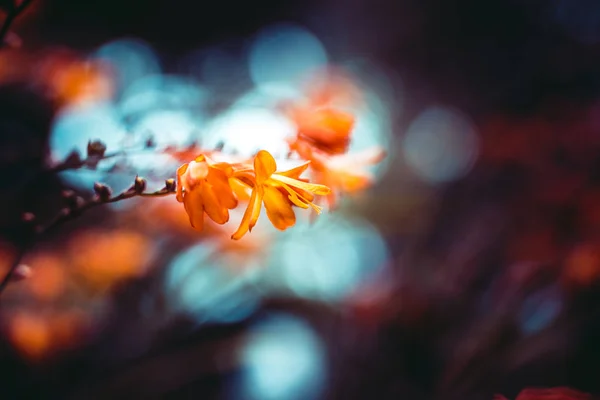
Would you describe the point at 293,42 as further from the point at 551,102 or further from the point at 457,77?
the point at 551,102

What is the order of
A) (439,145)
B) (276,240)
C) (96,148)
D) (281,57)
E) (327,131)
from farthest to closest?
1. (439,145)
2. (281,57)
3. (276,240)
4. (327,131)
5. (96,148)

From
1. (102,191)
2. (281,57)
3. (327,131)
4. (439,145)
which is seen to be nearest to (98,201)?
(102,191)

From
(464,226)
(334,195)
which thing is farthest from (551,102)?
(334,195)

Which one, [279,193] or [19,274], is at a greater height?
[279,193]

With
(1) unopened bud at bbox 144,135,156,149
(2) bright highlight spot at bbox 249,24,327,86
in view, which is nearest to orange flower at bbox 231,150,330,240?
(1) unopened bud at bbox 144,135,156,149

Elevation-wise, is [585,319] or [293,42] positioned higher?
[293,42]

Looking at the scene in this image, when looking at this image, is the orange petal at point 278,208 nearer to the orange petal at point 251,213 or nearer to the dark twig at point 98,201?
the orange petal at point 251,213

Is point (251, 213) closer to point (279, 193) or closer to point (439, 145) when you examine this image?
point (279, 193)
